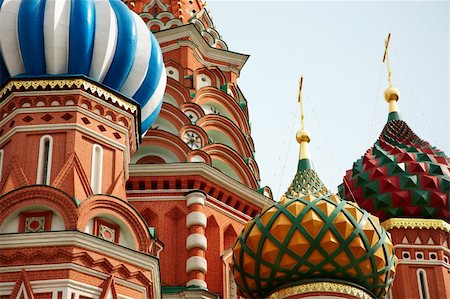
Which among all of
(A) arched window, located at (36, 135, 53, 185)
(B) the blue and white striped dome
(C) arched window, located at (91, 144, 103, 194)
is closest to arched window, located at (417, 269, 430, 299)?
(B) the blue and white striped dome

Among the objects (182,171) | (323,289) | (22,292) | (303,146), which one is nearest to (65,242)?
(22,292)

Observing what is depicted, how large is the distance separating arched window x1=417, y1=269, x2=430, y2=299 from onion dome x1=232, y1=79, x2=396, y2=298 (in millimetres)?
2645

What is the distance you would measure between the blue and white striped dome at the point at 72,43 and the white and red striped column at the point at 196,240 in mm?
2546

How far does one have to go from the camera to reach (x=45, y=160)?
11359mm

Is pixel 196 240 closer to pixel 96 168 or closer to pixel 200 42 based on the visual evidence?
pixel 96 168

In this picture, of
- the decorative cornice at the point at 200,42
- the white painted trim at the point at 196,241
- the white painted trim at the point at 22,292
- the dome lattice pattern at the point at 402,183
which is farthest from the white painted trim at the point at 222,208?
the white painted trim at the point at 22,292

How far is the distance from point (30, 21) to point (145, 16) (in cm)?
599

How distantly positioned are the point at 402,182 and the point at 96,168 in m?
5.97

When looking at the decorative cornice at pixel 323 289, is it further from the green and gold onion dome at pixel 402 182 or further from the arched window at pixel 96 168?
the green and gold onion dome at pixel 402 182

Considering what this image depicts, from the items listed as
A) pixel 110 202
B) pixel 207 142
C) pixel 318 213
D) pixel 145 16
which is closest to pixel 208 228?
pixel 207 142

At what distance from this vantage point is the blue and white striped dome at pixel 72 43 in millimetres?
11719

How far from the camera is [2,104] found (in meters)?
11.9

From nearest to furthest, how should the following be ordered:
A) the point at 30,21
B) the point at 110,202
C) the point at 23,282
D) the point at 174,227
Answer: the point at 23,282, the point at 110,202, the point at 30,21, the point at 174,227

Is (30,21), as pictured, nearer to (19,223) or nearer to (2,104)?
(2,104)
